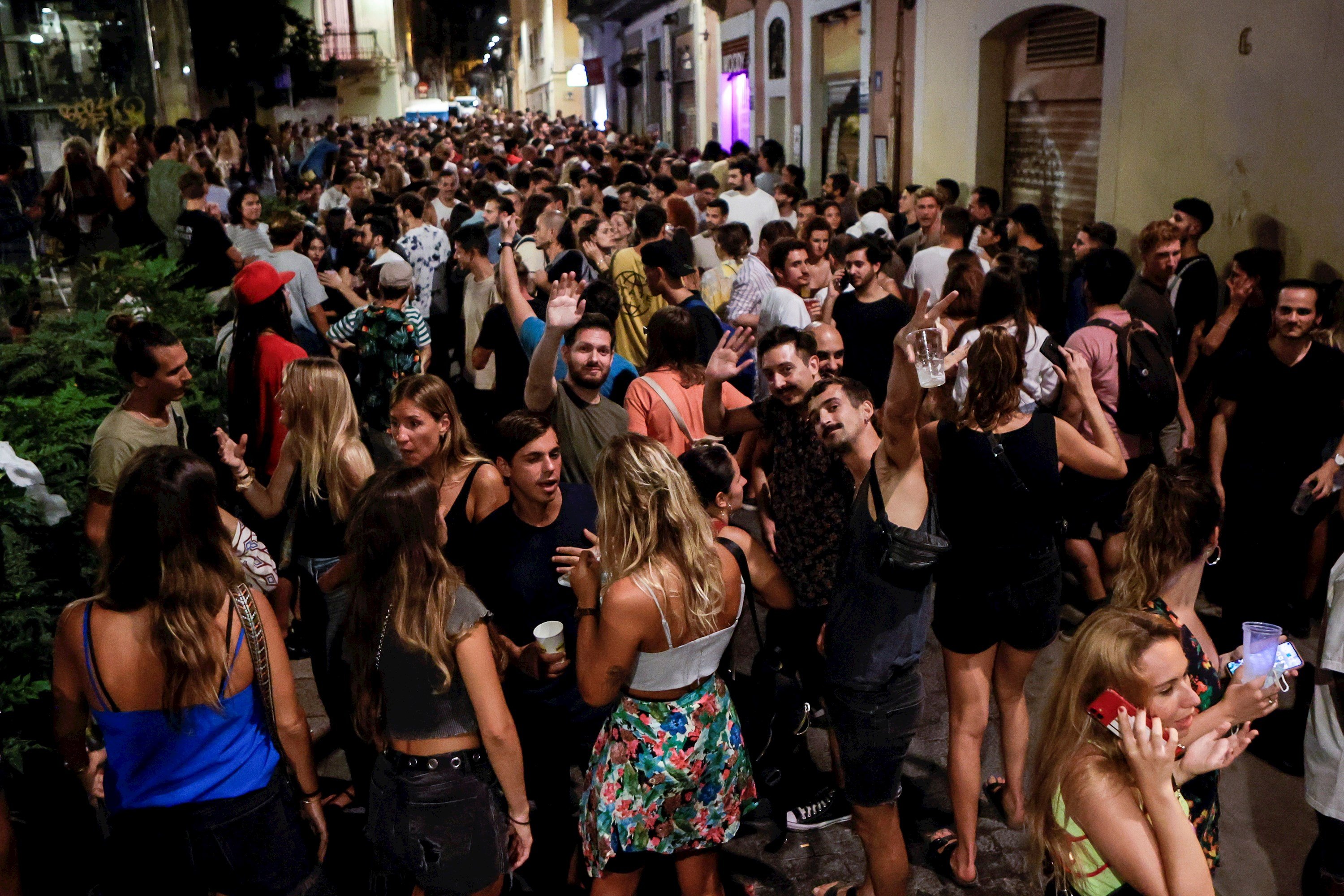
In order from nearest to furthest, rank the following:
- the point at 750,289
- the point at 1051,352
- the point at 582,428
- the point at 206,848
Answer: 1. the point at 206,848
2. the point at 582,428
3. the point at 1051,352
4. the point at 750,289

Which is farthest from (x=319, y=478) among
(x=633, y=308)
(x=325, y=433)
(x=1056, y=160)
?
(x=1056, y=160)

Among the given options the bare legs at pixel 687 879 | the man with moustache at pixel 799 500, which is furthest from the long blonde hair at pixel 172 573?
the man with moustache at pixel 799 500

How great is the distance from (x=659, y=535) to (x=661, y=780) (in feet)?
2.02

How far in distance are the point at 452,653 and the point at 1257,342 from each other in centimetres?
396

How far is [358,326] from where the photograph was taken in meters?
5.55

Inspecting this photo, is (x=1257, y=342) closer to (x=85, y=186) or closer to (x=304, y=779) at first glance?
(x=304, y=779)

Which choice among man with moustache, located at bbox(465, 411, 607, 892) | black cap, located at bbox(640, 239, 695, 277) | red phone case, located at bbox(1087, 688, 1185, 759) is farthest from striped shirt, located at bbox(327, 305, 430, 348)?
red phone case, located at bbox(1087, 688, 1185, 759)

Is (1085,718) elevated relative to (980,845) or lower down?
elevated

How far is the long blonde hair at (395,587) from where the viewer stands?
8.41 ft

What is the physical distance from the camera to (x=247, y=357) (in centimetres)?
493

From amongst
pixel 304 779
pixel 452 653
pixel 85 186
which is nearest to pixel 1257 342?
pixel 452 653

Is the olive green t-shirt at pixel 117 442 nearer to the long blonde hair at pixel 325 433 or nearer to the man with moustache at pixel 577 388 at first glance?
the long blonde hair at pixel 325 433

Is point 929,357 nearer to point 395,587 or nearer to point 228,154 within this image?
point 395,587

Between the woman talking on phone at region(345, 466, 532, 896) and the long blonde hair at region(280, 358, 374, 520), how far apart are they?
104 cm
